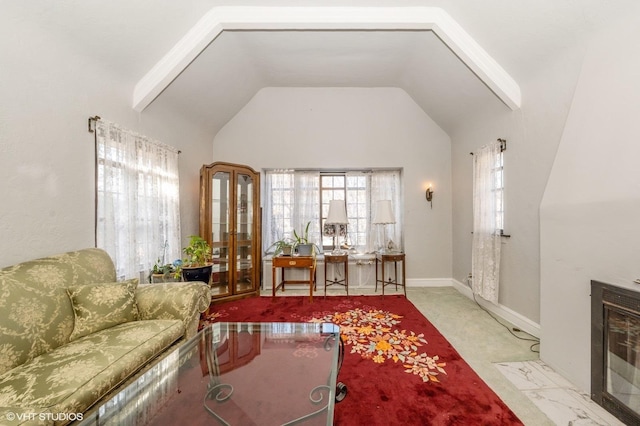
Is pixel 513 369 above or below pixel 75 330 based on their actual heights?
below

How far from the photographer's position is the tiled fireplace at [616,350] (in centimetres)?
144

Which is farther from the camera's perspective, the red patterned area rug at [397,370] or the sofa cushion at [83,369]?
the red patterned area rug at [397,370]

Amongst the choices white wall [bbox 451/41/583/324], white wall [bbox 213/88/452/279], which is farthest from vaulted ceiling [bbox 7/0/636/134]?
white wall [bbox 213/88/452/279]

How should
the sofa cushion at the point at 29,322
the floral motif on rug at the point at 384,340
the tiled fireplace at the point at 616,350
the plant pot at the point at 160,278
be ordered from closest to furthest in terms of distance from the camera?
the sofa cushion at the point at 29,322 < the tiled fireplace at the point at 616,350 < the floral motif on rug at the point at 384,340 < the plant pot at the point at 160,278

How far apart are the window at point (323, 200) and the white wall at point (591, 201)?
257cm

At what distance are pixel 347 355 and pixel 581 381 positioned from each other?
1634 millimetres

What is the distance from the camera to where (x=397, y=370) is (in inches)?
78.0

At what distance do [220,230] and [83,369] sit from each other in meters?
2.52

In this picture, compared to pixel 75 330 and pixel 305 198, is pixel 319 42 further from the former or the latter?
pixel 75 330

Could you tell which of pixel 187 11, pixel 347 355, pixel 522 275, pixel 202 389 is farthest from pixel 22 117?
pixel 522 275

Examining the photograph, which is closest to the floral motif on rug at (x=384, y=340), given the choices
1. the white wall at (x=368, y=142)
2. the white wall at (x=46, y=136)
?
the white wall at (x=368, y=142)

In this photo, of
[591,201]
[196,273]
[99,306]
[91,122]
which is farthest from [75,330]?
[591,201]

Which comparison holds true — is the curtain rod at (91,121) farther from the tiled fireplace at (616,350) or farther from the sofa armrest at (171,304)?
the tiled fireplace at (616,350)

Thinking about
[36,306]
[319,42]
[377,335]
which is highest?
[319,42]
